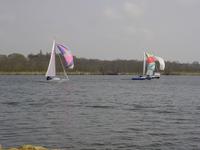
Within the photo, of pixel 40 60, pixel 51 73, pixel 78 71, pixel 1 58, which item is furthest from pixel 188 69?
pixel 51 73

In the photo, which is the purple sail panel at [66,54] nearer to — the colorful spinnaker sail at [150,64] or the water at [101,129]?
the colorful spinnaker sail at [150,64]

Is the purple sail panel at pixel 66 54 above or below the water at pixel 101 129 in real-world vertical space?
above

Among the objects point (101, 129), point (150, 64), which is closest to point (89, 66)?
point (150, 64)

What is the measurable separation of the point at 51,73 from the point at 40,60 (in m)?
122

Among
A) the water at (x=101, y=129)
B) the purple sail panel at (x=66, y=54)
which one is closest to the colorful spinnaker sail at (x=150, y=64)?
the purple sail panel at (x=66, y=54)

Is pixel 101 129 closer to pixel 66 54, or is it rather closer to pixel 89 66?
pixel 66 54

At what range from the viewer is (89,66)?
7190 inches

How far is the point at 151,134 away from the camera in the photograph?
1792cm

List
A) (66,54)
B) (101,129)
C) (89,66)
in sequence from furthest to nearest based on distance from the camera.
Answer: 1. (89,66)
2. (66,54)
3. (101,129)

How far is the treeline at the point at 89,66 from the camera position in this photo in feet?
557

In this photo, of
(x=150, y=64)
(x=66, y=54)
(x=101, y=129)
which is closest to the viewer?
(x=101, y=129)

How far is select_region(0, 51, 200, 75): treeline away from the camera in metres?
170

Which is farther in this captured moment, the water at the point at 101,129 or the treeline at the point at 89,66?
the treeline at the point at 89,66

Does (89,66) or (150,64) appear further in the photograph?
(89,66)
